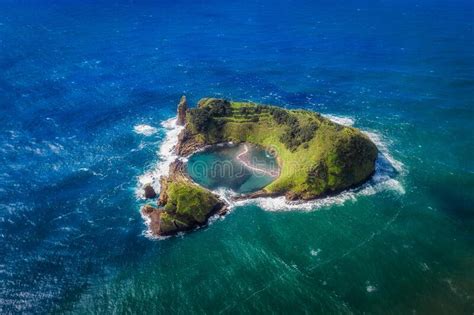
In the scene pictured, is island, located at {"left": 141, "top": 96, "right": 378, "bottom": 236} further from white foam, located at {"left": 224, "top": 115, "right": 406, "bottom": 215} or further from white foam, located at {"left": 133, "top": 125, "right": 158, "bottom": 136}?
white foam, located at {"left": 133, "top": 125, "right": 158, "bottom": 136}

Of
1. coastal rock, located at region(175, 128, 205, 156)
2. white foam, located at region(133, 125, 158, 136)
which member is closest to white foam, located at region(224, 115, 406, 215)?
coastal rock, located at region(175, 128, 205, 156)

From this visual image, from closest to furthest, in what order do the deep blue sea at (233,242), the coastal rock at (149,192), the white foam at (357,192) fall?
the deep blue sea at (233,242)
the white foam at (357,192)
the coastal rock at (149,192)

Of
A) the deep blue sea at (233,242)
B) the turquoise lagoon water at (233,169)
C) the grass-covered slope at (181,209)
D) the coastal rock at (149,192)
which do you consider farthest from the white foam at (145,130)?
the grass-covered slope at (181,209)

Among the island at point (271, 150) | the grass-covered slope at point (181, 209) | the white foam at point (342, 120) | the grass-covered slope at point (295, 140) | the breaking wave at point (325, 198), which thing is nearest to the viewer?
the grass-covered slope at point (181, 209)

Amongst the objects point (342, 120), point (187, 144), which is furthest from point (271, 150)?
point (342, 120)

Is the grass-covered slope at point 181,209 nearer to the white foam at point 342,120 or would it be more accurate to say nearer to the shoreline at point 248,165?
the shoreline at point 248,165

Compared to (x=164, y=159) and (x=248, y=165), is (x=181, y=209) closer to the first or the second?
(x=248, y=165)
